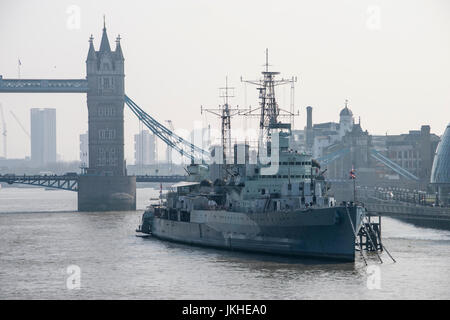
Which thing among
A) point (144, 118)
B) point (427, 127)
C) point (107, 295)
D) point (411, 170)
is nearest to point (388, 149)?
point (411, 170)

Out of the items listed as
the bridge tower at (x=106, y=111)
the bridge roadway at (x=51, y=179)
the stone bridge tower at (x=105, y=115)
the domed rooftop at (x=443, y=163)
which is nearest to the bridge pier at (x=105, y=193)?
the bridge roadway at (x=51, y=179)

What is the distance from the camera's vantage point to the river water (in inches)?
2005

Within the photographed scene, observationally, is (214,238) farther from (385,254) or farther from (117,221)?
(117,221)

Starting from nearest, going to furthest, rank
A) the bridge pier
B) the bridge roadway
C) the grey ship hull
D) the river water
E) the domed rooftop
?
the river water, the grey ship hull, the domed rooftop, the bridge pier, the bridge roadway

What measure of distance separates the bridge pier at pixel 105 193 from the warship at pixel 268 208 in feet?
173

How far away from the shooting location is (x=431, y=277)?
5534cm

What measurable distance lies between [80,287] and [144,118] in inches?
4380

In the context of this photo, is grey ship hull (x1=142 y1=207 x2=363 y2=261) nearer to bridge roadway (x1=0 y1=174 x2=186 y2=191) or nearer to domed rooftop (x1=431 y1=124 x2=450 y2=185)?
bridge roadway (x1=0 y1=174 x2=186 y2=191)

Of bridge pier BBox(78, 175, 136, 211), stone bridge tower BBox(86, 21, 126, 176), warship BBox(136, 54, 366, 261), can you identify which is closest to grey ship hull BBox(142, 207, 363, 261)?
warship BBox(136, 54, 366, 261)

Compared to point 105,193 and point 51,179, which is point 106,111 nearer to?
point 51,179

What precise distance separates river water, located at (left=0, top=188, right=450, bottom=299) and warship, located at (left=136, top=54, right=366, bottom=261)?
3.81 ft

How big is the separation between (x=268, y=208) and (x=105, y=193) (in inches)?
2945

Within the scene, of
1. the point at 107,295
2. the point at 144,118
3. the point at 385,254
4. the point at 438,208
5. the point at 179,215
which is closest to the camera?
the point at 107,295

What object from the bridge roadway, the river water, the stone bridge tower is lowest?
the river water
